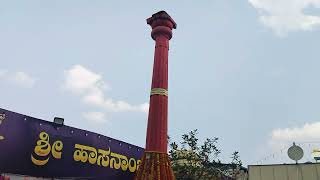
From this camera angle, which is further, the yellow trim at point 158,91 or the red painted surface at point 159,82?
the yellow trim at point 158,91

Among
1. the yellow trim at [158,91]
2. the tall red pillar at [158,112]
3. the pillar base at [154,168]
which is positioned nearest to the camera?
the pillar base at [154,168]

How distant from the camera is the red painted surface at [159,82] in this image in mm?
24281

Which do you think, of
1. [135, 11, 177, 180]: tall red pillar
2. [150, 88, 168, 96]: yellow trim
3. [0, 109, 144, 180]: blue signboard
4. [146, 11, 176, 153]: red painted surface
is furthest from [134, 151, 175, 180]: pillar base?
[150, 88, 168, 96]: yellow trim

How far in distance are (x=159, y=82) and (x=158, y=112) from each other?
7.03ft

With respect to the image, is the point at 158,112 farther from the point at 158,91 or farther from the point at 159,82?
the point at 159,82

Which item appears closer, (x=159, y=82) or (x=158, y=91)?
(x=158, y=91)

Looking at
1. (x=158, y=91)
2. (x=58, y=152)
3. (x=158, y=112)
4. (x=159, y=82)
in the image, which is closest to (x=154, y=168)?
(x=158, y=112)

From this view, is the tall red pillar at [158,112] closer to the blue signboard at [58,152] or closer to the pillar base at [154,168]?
the pillar base at [154,168]

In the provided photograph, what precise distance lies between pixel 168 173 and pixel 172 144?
35.5ft

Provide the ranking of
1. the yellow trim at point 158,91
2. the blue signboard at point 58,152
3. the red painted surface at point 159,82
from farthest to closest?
the yellow trim at point 158,91, the red painted surface at point 159,82, the blue signboard at point 58,152

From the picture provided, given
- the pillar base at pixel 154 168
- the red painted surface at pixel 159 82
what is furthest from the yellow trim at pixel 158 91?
the pillar base at pixel 154 168

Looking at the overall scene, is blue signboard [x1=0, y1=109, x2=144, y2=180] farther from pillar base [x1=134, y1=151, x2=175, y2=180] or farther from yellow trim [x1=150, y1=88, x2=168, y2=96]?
yellow trim [x1=150, y1=88, x2=168, y2=96]

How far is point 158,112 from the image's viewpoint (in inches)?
972

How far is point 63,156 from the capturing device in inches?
842
